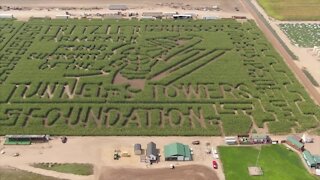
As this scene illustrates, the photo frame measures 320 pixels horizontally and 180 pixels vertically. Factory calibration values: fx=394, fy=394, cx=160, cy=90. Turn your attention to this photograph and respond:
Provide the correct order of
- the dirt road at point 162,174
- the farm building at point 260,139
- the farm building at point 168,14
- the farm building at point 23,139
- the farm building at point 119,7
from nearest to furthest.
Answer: the dirt road at point 162,174, the farm building at point 23,139, the farm building at point 260,139, the farm building at point 168,14, the farm building at point 119,7

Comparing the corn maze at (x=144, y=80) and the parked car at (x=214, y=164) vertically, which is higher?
the corn maze at (x=144, y=80)

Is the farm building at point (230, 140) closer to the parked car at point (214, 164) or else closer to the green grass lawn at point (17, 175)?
the parked car at point (214, 164)

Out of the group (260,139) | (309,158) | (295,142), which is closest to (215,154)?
(260,139)

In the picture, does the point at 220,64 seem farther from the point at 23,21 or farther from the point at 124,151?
the point at 23,21

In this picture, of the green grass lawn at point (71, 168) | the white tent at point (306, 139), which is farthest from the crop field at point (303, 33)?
the green grass lawn at point (71, 168)

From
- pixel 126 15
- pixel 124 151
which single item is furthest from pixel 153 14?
pixel 124 151

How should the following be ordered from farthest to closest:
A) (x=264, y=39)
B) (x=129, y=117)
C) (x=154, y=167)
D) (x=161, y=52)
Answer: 1. (x=264, y=39)
2. (x=161, y=52)
3. (x=129, y=117)
4. (x=154, y=167)
